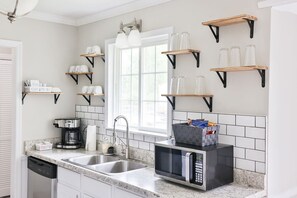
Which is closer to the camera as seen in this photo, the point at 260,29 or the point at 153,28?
the point at 260,29

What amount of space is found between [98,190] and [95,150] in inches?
39.6

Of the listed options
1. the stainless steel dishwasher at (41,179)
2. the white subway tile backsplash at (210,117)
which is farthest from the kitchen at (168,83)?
the stainless steel dishwasher at (41,179)

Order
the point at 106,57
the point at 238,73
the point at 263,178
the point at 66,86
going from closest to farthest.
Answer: the point at 263,178 < the point at 238,73 < the point at 106,57 < the point at 66,86

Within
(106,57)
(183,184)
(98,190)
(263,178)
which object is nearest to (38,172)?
(98,190)

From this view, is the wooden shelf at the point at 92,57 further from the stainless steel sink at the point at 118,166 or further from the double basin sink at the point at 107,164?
the stainless steel sink at the point at 118,166

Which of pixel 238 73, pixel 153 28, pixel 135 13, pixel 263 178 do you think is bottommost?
pixel 263 178

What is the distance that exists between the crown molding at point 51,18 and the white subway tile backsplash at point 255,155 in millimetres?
2720

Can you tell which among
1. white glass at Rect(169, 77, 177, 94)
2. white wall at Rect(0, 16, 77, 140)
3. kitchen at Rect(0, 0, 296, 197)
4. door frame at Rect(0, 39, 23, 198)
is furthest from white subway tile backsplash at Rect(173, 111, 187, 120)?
door frame at Rect(0, 39, 23, 198)

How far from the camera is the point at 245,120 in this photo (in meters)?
2.23

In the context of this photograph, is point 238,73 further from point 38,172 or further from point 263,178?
point 38,172

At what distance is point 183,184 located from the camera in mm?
2162

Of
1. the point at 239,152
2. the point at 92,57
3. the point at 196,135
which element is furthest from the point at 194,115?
the point at 92,57

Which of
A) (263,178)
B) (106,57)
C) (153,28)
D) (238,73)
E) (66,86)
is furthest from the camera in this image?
(66,86)

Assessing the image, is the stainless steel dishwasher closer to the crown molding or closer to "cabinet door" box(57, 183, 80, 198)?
"cabinet door" box(57, 183, 80, 198)
